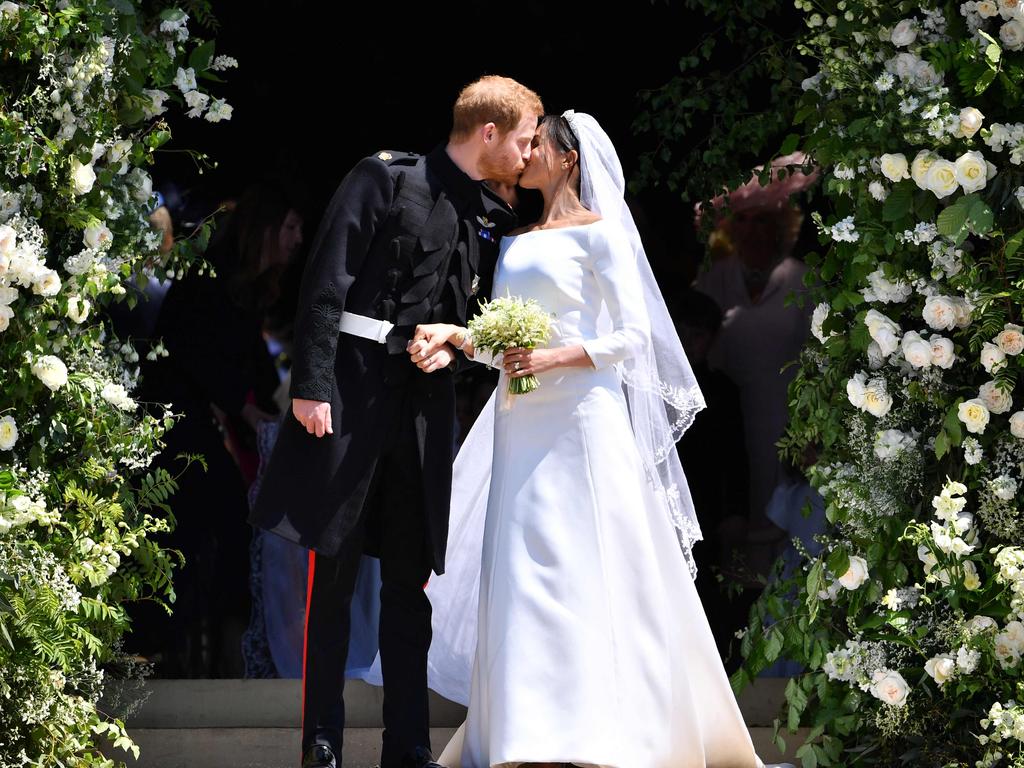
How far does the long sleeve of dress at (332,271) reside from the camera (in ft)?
12.8

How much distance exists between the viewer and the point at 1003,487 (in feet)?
12.7

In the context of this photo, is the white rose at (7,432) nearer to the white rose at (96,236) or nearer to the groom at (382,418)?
the white rose at (96,236)

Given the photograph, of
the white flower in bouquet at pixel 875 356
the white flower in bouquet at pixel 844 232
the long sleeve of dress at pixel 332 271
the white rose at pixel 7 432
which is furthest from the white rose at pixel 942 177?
the white rose at pixel 7 432

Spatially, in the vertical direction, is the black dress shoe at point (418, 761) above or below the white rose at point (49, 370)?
below

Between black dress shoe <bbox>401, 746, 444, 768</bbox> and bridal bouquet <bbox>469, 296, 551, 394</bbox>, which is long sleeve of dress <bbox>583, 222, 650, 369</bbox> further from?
black dress shoe <bbox>401, 746, 444, 768</bbox>

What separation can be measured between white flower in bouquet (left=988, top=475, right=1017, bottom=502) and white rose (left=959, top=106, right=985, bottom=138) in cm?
100

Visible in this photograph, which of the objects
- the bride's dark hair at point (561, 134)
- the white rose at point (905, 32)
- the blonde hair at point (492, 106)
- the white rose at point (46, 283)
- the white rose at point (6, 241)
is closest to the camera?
the white rose at point (6, 241)

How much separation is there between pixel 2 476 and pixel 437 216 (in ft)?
4.74

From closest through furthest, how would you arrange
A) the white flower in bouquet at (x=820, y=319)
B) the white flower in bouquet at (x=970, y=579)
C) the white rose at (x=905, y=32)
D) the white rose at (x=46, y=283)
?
the white rose at (x=46, y=283)
the white flower in bouquet at (x=970, y=579)
the white rose at (x=905, y=32)
the white flower in bouquet at (x=820, y=319)

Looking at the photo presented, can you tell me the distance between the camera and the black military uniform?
393 centimetres

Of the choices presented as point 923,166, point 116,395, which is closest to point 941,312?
point 923,166

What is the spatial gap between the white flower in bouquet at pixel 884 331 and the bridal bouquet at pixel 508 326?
39.9 inches

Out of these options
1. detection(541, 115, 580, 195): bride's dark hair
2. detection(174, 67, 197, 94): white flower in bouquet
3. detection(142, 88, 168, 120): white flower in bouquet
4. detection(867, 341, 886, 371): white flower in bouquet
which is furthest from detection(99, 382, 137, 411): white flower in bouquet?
detection(867, 341, 886, 371): white flower in bouquet

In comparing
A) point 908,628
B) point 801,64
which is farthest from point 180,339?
point 908,628
